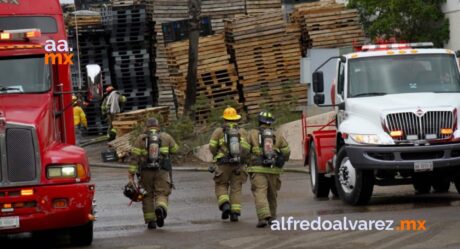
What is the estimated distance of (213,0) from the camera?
33.5m

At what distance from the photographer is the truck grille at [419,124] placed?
55.6 ft

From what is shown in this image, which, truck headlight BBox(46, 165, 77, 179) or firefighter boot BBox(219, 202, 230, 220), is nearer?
truck headlight BBox(46, 165, 77, 179)

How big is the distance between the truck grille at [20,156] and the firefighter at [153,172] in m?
2.47

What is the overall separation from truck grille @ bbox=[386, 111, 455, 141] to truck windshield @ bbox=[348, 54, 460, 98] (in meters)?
0.97

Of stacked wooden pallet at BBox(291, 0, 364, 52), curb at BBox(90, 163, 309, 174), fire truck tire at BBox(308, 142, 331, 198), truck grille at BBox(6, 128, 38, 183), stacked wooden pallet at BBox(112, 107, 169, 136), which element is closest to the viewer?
Answer: truck grille at BBox(6, 128, 38, 183)

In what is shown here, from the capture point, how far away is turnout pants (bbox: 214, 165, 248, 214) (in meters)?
16.3

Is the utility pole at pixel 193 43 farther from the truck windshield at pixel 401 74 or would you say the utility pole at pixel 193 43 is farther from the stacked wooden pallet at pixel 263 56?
the truck windshield at pixel 401 74

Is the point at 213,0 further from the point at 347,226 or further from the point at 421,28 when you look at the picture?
the point at 347,226

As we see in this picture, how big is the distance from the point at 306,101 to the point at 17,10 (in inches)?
621

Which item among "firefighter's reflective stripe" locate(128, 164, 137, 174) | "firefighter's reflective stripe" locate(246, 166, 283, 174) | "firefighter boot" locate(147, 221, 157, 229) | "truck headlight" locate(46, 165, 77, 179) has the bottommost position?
"firefighter boot" locate(147, 221, 157, 229)

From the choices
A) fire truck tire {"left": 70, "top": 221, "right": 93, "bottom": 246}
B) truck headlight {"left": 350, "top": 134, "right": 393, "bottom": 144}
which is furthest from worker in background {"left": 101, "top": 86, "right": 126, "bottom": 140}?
fire truck tire {"left": 70, "top": 221, "right": 93, "bottom": 246}

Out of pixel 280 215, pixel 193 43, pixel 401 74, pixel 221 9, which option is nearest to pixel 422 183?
pixel 401 74

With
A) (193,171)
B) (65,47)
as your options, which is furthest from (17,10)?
(193,171)

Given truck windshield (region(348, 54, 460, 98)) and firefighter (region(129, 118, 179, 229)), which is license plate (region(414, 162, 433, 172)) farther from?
firefighter (region(129, 118, 179, 229))
